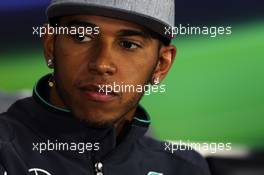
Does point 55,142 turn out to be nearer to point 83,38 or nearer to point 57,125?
point 57,125

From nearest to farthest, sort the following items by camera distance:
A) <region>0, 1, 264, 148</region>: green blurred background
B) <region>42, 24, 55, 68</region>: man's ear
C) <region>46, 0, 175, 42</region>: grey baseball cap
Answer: <region>46, 0, 175, 42</region>: grey baseball cap → <region>42, 24, 55, 68</region>: man's ear → <region>0, 1, 264, 148</region>: green blurred background

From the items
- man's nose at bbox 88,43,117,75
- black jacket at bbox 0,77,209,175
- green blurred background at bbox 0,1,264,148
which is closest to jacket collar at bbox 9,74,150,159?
black jacket at bbox 0,77,209,175

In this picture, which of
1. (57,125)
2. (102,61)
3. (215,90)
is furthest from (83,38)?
(215,90)

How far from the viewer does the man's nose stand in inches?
39.5

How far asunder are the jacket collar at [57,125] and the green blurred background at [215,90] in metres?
0.27

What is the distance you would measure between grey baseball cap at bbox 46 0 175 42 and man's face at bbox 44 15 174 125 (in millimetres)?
17

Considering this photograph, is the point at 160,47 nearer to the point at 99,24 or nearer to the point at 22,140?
the point at 99,24

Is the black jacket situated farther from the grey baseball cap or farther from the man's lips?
the grey baseball cap

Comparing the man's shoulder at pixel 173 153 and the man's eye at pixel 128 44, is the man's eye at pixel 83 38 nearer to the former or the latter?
the man's eye at pixel 128 44

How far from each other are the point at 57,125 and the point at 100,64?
149mm

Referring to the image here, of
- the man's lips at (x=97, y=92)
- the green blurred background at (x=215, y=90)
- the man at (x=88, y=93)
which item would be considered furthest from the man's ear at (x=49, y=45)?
the green blurred background at (x=215, y=90)

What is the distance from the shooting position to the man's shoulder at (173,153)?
1.19 metres

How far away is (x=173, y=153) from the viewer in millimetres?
1199

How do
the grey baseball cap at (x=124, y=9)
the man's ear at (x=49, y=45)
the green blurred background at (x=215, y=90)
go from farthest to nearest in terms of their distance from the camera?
the green blurred background at (x=215, y=90) → the man's ear at (x=49, y=45) → the grey baseball cap at (x=124, y=9)
